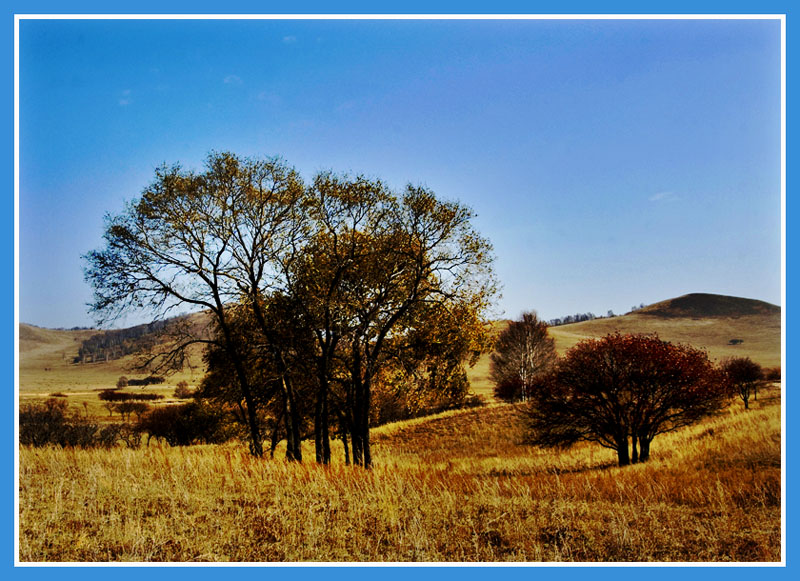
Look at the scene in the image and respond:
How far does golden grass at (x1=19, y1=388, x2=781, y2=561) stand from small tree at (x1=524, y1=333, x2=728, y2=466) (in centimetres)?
897

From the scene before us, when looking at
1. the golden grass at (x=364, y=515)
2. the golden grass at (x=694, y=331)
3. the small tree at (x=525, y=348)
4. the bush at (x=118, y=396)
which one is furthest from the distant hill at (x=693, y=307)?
the bush at (x=118, y=396)

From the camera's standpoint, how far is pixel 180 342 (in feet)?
55.5

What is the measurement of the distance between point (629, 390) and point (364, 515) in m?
14.8

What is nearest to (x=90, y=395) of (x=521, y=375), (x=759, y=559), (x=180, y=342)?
(x=521, y=375)

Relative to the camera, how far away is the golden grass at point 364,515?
7.48 meters

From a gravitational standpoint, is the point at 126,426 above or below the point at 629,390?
below

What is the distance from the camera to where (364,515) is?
8.27m

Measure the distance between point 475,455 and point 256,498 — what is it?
22.2m

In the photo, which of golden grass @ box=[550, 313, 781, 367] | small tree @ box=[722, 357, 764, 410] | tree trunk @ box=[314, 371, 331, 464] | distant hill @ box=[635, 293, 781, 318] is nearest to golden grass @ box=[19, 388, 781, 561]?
tree trunk @ box=[314, 371, 331, 464]

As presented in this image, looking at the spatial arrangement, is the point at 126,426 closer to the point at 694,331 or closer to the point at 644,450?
the point at 644,450

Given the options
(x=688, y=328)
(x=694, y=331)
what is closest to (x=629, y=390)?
(x=694, y=331)

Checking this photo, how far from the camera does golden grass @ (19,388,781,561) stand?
7.48 meters

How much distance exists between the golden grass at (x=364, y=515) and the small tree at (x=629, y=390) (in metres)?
8.97

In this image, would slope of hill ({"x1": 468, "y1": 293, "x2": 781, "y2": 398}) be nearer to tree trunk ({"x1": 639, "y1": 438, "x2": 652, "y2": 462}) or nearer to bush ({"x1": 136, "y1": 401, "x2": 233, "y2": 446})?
bush ({"x1": 136, "y1": 401, "x2": 233, "y2": 446})
